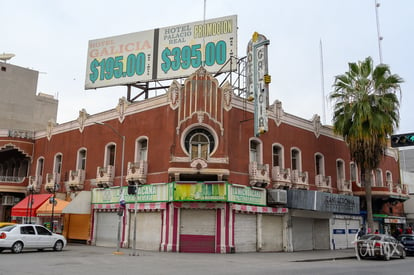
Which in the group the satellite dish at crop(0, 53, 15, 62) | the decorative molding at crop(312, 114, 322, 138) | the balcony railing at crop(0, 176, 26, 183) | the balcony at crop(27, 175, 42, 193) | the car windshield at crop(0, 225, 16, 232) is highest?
the satellite dish at crop(0, 53, 15, 62)

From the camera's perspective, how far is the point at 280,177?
29672 mm

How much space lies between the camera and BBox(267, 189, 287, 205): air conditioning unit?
28.1 m

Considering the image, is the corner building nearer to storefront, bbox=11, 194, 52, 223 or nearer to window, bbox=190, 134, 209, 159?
window, bbox=190, 134, 209, 159

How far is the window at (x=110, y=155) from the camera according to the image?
31.6 metres

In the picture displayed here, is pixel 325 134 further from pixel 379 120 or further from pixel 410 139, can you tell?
pixel 410 139

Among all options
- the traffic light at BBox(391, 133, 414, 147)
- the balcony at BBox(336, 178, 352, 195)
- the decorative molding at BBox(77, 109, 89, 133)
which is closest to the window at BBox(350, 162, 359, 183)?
the balcony at BBox(336, 178, 352, 195)

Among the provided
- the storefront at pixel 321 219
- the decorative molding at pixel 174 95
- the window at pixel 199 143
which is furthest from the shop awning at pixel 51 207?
the storefront at pixel 321 219

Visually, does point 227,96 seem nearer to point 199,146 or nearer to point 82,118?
point 199,146

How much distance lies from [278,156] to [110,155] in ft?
43.5

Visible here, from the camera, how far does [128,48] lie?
35.8 m

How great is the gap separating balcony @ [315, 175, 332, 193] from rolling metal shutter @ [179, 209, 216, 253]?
11539 millimetres

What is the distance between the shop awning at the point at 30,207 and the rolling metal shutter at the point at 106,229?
17.8 ft

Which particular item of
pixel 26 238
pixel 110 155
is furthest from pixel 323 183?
pixel 26 238

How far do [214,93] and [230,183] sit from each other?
244 inches
